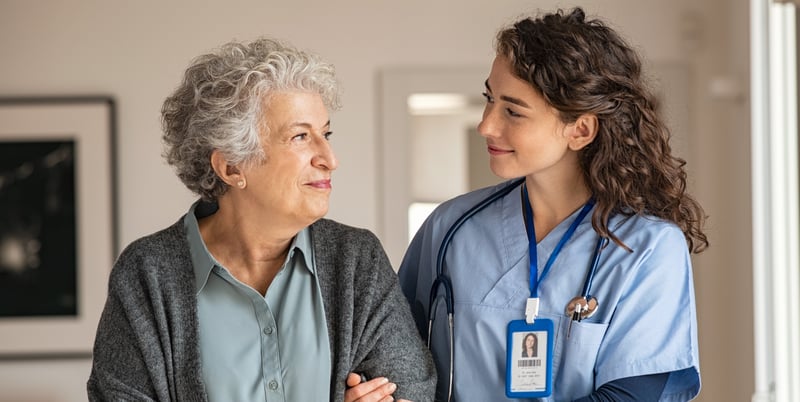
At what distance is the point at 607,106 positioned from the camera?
2.03 metres

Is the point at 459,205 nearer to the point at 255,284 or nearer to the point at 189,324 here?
the point at 255,284

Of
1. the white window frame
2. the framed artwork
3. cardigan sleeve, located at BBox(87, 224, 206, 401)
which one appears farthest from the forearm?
the framed artwork

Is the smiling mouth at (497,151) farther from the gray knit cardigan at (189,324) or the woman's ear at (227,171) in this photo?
the woman's ear at (227,171)

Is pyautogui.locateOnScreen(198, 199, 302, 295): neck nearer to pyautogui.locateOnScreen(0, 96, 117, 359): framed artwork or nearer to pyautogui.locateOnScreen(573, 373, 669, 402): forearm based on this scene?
pyautogui.locateOnScreen(573, 373, 669, 402): forearm

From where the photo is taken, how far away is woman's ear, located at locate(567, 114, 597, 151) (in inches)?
81.4

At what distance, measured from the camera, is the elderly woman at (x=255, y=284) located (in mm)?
1930

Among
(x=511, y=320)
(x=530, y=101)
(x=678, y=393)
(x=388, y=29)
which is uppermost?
(x=388, y=29)

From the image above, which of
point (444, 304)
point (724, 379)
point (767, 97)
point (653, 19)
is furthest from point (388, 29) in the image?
point (444, 304)

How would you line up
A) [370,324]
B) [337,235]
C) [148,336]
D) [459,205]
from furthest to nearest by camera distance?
[459,205], [337,235], [370,324], [148,336]

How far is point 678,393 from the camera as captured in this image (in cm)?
205

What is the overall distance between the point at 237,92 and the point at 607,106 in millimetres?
699

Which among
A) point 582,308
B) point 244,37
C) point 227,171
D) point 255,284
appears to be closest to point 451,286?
point 582,308

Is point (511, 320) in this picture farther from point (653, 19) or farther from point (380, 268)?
point (653, 19)

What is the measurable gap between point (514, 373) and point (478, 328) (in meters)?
0.13
